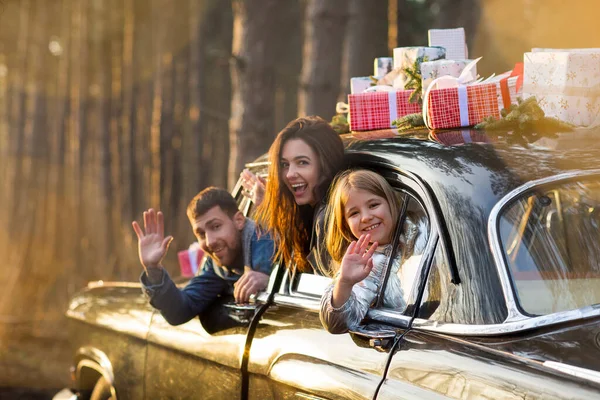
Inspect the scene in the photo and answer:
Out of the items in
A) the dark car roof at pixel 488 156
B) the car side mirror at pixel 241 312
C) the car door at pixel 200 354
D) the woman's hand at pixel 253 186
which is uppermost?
the dark car roof at pixel 488 156

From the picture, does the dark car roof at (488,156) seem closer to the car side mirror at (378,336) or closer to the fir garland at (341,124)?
the car side mirror at (378,336)

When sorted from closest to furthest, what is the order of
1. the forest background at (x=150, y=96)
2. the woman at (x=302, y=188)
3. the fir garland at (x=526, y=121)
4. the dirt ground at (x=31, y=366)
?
the fir garland at (x=526, y=121)
the woman at (x=302, y=188)
the dirt ground at (x=31, y=366)
the forest background at (x=150, y=96)

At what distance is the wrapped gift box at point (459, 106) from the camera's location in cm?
439

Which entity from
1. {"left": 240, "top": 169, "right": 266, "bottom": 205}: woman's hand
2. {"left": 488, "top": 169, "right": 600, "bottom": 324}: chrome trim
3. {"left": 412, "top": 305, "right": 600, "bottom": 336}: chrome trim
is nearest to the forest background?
{"left": 240, "top": 169, "right": 266, "bottom": 205}: woman's hand

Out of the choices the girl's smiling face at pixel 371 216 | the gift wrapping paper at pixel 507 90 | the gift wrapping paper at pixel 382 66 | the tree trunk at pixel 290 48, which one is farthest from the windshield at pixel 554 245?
the tree trunk at pixel 290 48

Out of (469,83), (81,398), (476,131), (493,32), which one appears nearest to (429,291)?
(476,131)

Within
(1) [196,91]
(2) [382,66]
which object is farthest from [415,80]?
(1) [196,91]

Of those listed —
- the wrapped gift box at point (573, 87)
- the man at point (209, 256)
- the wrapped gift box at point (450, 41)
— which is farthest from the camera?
the wrapped gift box at point (450, 41)

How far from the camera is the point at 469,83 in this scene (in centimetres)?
461

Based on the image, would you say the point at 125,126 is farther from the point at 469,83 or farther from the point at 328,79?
the point at 469,83

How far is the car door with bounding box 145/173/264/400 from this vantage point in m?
4.56

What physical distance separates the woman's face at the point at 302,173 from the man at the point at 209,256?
1.50ft

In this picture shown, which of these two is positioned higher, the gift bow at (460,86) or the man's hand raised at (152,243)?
the gift bow at (460,86)

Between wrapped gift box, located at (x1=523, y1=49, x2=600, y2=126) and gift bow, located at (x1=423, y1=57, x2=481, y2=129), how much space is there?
0.99 ft
